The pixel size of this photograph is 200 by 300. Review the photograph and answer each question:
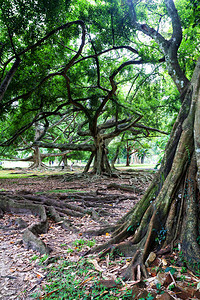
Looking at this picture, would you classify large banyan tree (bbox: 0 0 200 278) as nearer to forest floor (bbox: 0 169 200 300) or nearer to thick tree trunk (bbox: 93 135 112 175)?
forest floor (bbox: 0 169 200 300)

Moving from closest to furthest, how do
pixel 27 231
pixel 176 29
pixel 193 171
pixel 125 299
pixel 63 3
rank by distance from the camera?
pixel 125 299, pixel 193 171, pixel 27 231, pixel 176 29, pixel 63 3

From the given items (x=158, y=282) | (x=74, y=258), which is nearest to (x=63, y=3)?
(x=74, y=258)

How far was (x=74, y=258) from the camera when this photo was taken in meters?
3.35

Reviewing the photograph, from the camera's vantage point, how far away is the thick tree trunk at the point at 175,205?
2756mm

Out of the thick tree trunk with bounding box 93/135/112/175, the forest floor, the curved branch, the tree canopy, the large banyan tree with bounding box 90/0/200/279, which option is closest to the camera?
the forest floor

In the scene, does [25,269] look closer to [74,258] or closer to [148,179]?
[74,258]

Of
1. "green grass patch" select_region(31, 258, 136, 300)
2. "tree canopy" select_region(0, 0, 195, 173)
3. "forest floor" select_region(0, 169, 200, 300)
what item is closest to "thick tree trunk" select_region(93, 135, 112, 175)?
"tree canopy" select_region(0, 0, 195, 173)

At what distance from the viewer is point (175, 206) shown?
3072 mm

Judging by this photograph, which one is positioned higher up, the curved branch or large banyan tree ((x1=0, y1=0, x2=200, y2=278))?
the curved branch

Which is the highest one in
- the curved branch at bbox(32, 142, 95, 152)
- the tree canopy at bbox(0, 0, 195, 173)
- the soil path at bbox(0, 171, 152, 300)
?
the tree canopy at bbox(0, 0, 195, 173)

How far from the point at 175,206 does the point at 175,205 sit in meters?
0.01

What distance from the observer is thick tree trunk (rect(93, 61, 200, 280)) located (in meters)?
2.76

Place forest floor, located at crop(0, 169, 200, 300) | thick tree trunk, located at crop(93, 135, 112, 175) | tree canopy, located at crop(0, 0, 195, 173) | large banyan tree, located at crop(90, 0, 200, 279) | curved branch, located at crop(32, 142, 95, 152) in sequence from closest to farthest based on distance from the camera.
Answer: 1. forest floor, located at crop(0, 169, 200, 300)
2. large banyan tree, located at crop(90, 0, 200, 279)
3. tree canopy, located at crop(0, 0, 195, 173)
4. curved branch, located at crop(32, 142, 95, 152)
5. thick tree trunk, located at crop(93, 135, 112, 175)

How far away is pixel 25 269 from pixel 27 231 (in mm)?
1019
